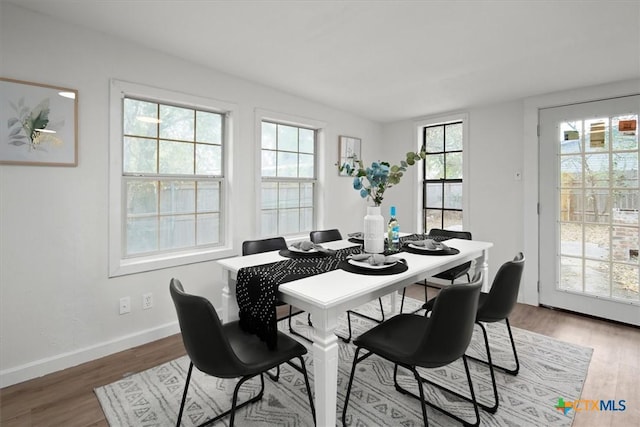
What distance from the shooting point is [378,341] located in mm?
1683

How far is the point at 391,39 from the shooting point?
7.74ft

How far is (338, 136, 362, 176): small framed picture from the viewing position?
14.2ft

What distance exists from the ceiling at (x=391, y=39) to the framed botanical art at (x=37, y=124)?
1.71 ft

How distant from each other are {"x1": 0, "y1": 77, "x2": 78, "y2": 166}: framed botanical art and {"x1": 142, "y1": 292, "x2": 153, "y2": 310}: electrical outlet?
1151 mm

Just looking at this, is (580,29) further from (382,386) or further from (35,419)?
(35,419)

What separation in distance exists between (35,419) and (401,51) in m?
3.40

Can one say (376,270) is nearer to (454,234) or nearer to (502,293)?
(502,293)

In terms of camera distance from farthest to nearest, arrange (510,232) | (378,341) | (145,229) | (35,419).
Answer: (510,232)
(145,229)
(35,419)
(378,341)

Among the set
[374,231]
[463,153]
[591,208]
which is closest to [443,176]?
[463,153]

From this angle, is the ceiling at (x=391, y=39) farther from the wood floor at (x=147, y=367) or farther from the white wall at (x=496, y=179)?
the wood floor at (x=147, y=367)

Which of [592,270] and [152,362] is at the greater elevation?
[592,270]

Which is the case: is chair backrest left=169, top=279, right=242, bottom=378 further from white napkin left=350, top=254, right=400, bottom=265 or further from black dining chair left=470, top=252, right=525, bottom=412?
black dining chair left=470, top=252, right=525, bottom=412

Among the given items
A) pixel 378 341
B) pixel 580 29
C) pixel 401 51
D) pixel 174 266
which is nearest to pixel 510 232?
pixel 580 29

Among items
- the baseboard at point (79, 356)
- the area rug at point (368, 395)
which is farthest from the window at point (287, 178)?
the area rug at point (368, 395)
